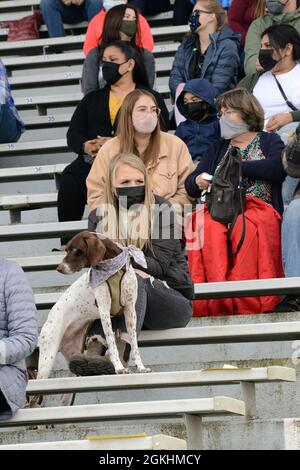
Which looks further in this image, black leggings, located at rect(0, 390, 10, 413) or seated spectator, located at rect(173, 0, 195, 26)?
seated spectator, located at rect(173, 0, 195, 26)

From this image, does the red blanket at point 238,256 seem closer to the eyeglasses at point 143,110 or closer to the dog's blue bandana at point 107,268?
the eyeglasses at point 143,110

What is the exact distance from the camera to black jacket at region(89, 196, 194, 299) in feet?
24.8

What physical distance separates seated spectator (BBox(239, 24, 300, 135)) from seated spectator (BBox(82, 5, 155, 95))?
77cm

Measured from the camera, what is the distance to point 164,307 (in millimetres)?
7426

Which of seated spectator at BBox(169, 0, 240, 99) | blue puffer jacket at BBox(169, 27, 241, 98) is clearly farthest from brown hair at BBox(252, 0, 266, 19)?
blue puffer jacket at BBox(169, 27, 241, 98)

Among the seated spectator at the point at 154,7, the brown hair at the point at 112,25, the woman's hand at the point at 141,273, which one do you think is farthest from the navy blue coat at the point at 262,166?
the seated spectator at the point at 154,7

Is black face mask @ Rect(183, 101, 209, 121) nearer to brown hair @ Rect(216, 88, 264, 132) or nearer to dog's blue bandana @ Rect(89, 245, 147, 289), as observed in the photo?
brown hair @ Rect(216, 88, 264, 132)

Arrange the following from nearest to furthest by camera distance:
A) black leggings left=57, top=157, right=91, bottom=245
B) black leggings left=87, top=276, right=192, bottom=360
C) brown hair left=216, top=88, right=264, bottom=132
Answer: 1. black leggings left=87, top=276, right=192, bottom=360
2. brown hair left=216, top=88, right=264, bottom=132
3. black leggings left=57, top=157, right=91, bottom=245

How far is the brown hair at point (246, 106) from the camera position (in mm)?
8430

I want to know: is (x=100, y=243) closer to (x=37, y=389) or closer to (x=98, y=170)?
(x=37, y=389)

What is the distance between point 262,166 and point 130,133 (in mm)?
719

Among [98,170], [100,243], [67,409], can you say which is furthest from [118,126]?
[67,409]

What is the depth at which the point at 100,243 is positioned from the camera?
23.0ft

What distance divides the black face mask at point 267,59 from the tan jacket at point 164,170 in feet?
3.87
